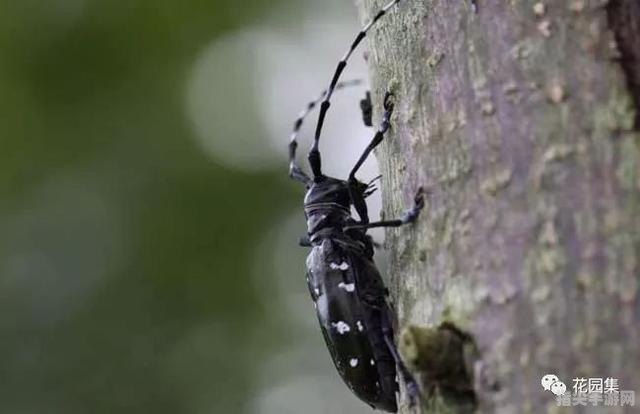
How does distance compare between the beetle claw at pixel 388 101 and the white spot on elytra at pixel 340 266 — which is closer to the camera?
the beetle claw at pixel 388 101

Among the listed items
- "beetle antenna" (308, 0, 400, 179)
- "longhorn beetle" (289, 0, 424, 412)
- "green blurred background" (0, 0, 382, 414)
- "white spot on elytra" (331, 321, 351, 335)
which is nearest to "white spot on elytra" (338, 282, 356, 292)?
"longhorn beetle" (289, 0, 424, 412)

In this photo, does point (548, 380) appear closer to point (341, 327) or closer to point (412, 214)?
point (412, 214)

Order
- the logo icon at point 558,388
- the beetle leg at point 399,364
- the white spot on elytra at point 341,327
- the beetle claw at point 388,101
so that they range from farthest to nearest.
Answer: the white spot on elytra at point 341,327
the beetle claw at point 388,101
the beetle leg at point 399,364
the logo icon at point 558,388

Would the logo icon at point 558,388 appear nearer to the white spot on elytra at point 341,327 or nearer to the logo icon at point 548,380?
the logo icon at point 548,380

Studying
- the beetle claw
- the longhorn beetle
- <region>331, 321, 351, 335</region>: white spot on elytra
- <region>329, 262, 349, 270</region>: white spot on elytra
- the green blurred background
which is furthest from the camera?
the green blurred background

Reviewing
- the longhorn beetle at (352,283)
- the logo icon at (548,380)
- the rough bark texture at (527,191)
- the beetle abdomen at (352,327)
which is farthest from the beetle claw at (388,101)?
the logo icon at (548,380)

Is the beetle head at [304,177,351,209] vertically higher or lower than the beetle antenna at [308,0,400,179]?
lower

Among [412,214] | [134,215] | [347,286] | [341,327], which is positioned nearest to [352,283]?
[347,286]

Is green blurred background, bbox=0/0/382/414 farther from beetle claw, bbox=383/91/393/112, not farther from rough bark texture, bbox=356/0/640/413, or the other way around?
rough bark texture, bbox=356/0/640/413
